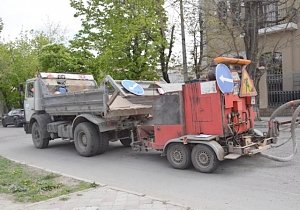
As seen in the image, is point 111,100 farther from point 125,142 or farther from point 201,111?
point 201,111

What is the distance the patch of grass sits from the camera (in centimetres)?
717

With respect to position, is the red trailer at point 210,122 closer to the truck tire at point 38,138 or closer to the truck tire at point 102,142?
the truck tire at point 102,142

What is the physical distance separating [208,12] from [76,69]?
405 inches

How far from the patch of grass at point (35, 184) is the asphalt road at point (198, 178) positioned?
0.66 meters

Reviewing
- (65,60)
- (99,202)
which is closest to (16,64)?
(65,60)

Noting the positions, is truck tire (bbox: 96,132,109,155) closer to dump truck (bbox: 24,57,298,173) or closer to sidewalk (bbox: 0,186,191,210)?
dump truck (bbox: 24,57,298,173)

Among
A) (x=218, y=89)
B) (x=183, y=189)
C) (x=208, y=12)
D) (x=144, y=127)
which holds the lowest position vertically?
(x=183, y=189)

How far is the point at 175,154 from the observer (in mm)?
9039

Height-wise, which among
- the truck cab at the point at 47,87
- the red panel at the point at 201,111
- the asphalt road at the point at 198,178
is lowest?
the asphalt road at the point at 198,178

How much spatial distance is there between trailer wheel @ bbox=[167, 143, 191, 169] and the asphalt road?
162 mm

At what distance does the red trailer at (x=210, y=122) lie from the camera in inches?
328

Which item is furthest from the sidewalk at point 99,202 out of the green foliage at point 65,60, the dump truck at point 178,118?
the green foliage at point 65,60

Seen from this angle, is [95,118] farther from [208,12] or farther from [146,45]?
[146,45]

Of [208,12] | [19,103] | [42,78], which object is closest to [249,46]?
[208,12]
